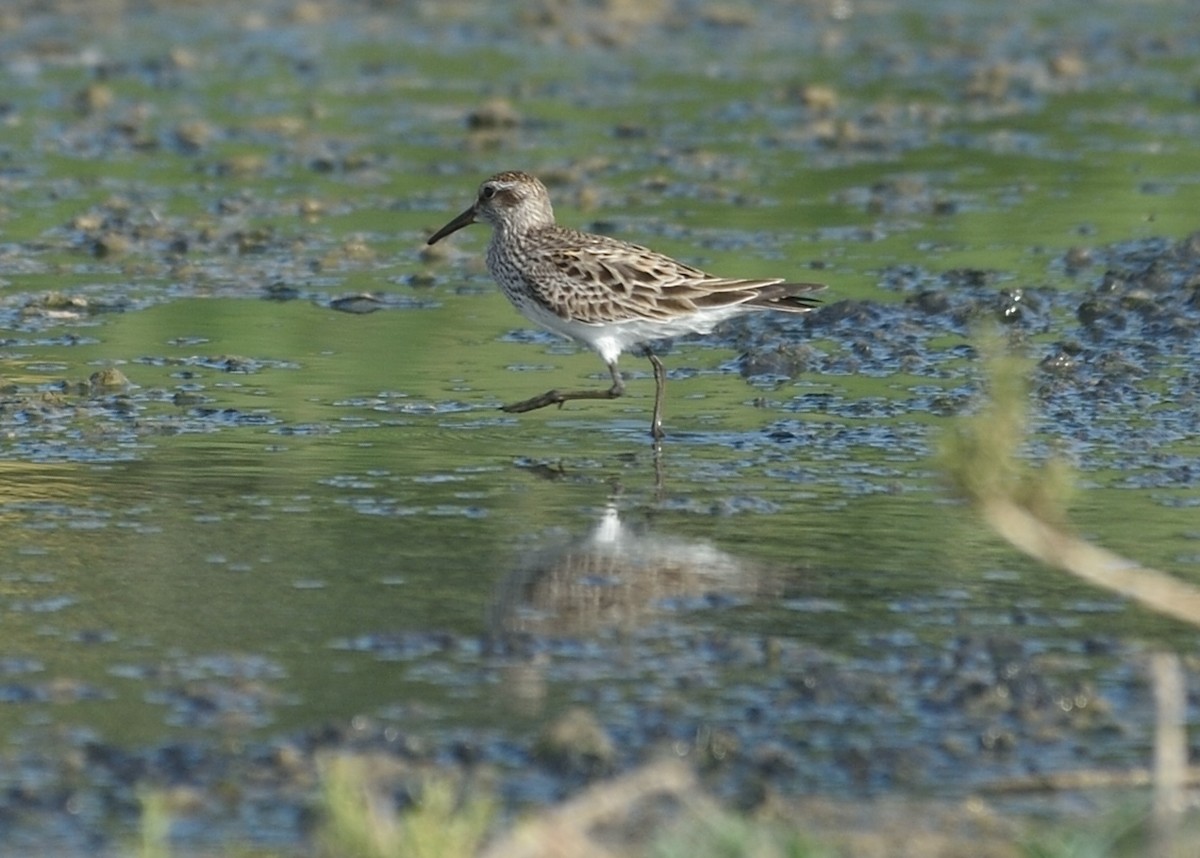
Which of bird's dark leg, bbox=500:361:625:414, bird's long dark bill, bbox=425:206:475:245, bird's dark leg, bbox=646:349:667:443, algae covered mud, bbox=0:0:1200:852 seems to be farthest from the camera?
bird's long dark bill, bbox=425:206:475:245

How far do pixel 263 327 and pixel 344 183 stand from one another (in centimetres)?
418

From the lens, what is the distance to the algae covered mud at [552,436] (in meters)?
6.29

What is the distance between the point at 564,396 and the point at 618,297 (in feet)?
1.70

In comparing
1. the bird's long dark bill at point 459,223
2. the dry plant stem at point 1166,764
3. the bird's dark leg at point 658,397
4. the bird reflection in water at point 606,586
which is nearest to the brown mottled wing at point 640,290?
the bird's dark leg at point 658,397

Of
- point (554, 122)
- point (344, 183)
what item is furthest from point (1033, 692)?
A: point (554, 122)

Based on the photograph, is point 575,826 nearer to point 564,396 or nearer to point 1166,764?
point 1166,764

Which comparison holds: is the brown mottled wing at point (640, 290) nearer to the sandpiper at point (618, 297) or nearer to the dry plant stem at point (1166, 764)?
the sandpiper at point (618, 297)

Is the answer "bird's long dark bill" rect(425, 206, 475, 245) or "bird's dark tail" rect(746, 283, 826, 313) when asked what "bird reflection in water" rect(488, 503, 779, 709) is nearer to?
"bird's dark tail" rect(746, 283, 826, 313)

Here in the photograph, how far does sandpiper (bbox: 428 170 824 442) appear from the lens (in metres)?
10.2

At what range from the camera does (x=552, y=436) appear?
392 inches

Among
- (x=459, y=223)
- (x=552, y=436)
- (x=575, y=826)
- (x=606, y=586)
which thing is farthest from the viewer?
(x=459, y=223)

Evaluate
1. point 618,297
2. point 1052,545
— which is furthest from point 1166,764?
point 618,297

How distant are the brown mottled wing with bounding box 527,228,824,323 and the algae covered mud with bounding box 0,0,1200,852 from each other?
49cm

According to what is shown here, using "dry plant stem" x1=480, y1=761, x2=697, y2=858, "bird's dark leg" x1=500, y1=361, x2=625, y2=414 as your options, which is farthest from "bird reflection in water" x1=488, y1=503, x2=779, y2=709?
"bird's dark leg" x1=500, y1=361, x2=625, y2=414
